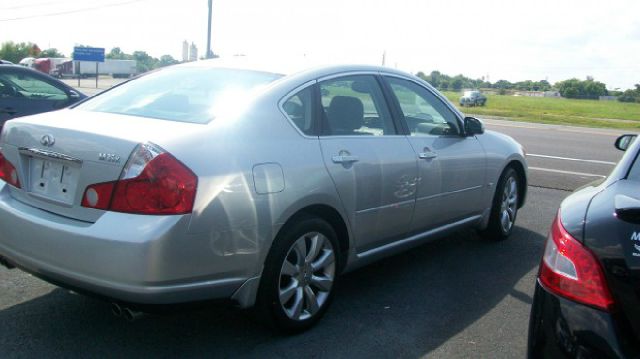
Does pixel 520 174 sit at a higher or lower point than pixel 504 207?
higher

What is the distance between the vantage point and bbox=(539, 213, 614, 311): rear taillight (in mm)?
2379

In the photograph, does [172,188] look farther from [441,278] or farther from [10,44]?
[10,44]

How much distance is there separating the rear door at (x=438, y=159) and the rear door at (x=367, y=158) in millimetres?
177

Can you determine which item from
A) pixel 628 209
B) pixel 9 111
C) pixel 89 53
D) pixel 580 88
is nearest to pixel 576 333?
pixel 628 209

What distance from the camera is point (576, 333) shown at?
2.36 m

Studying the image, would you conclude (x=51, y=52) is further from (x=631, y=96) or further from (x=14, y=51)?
(x=631, y=96)

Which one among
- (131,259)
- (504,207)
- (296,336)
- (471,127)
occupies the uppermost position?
(471,127)

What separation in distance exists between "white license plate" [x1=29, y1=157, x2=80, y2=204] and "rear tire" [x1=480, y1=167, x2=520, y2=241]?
3896 millimetres

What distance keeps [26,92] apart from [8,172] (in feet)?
18.1

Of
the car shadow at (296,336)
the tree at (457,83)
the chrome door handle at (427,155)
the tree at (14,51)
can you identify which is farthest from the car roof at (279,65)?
the tree at (457,83)

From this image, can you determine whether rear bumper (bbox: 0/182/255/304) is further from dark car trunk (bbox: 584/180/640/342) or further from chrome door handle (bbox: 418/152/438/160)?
chrome door handle (bbox: 418/152/438/160)

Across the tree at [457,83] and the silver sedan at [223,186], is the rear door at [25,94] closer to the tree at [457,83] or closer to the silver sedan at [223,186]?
the silver sedan at [223,186]

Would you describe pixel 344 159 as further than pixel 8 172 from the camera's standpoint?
Yes

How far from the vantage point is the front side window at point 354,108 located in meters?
4.20
